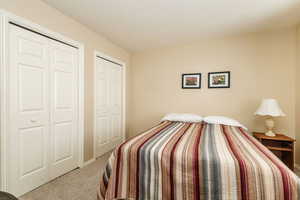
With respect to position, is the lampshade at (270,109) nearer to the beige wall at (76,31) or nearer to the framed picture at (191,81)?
the framed picture at (191,81)

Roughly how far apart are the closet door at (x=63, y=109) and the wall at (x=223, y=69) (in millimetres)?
1629

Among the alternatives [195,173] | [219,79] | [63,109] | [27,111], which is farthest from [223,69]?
[27,111]

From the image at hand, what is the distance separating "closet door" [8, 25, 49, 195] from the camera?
4.90ft

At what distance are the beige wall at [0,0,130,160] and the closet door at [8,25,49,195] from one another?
0.20 metres

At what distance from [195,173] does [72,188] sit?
1.59 meters

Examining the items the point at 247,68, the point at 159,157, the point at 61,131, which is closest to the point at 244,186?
the point at 159,157

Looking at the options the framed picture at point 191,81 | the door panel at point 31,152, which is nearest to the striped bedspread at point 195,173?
the door panel at point 31,152

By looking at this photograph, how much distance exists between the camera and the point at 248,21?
222 cm

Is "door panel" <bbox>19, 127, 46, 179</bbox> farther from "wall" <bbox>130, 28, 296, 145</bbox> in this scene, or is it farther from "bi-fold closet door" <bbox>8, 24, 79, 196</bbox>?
"wall" <bbox>130, 28, 296, 145</bbox>

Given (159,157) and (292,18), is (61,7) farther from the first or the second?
(292,18)

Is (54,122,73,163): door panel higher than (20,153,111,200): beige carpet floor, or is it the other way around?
(54,122,73,163): door panel

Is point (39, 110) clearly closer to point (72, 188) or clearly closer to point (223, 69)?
point (72, 188)

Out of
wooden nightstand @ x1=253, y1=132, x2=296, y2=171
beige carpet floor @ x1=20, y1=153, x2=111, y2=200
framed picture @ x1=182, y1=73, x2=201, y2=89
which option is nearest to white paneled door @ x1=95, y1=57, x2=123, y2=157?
beige carpet floor @ x1=20, y1=153, x2=111, y2=200

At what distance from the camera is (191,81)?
10.0ft
